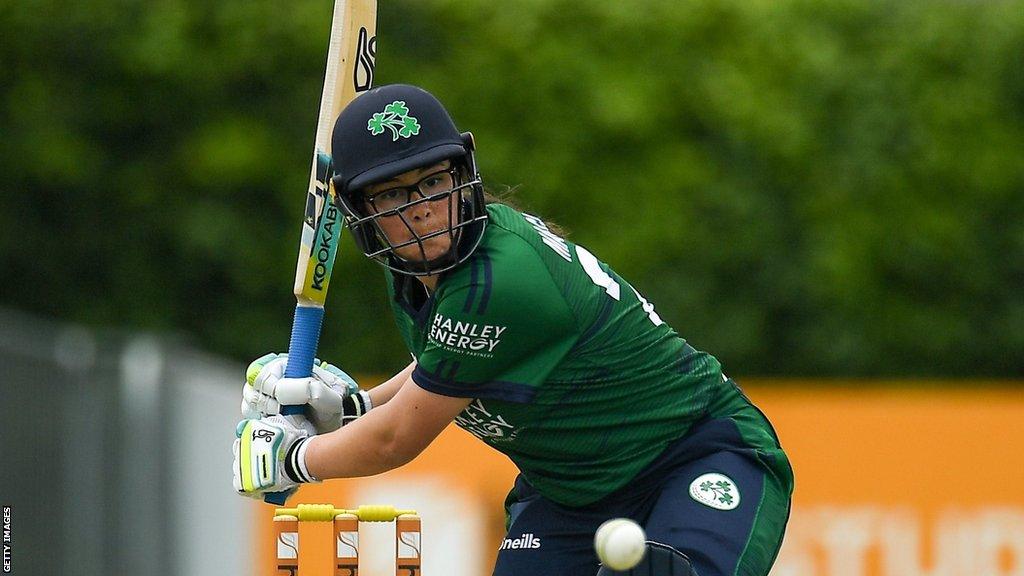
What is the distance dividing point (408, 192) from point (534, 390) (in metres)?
0.45

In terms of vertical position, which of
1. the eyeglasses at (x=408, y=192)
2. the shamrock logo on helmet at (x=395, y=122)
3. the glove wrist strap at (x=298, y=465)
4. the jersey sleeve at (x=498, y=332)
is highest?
the shamrock logo on helmet at (x=395, y=122)

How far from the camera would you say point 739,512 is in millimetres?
3455

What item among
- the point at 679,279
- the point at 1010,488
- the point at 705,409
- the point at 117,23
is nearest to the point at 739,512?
the point at 705,409

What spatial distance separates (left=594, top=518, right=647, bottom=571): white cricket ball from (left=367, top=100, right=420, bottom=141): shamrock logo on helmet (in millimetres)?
855

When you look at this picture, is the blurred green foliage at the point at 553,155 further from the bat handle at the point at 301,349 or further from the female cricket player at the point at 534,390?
the female cricket player at the point at 534,390

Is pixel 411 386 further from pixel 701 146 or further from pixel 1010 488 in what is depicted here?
pixel 701 146

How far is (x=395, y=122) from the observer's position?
11.0 feet

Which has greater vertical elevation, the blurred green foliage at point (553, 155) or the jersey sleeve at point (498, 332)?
the blurred green foliage at point (553, 155)

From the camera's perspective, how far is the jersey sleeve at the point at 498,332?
3279mm

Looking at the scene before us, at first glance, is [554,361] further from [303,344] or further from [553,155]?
[553,155]

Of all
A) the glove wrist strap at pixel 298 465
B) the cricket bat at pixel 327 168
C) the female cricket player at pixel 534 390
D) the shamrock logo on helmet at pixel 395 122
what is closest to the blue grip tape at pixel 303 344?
Result: the cricket bat at pixel 327 168

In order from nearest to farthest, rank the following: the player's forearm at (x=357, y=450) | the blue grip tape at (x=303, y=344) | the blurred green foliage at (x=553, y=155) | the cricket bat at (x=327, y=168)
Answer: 1. the player's forearm at (x=357, y=450)
2. the blue grip tape at (x=303, y=344)
3. the cricket bat at (x=327, y=168)
4. the blurred green foliage at (x=553, y=155)

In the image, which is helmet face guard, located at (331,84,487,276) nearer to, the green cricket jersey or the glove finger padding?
the green cricket jersey

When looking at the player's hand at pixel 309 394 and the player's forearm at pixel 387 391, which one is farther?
the player's forearm at pixel 387 391
